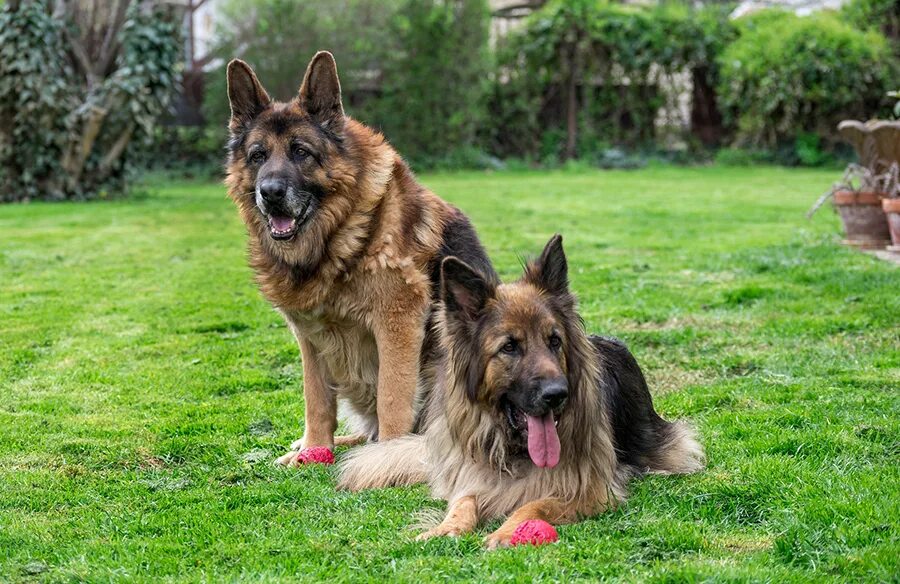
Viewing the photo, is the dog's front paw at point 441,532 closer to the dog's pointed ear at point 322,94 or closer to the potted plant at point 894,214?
the dog's pointed ear at point 322,94

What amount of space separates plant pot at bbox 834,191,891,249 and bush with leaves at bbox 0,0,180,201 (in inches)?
472

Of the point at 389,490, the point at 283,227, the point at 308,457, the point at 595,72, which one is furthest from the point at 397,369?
the point at 595,72

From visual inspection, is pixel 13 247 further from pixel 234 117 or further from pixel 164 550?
pixel 164 550

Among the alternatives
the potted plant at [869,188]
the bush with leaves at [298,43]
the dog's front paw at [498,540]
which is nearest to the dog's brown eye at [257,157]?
the dog's front paw at [498,540]

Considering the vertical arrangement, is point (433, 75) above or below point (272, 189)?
above

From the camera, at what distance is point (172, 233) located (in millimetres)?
14445

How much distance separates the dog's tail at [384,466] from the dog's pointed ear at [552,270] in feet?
3.87

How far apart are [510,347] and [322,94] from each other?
1999 mm

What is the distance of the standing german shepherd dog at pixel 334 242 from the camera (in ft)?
17.9

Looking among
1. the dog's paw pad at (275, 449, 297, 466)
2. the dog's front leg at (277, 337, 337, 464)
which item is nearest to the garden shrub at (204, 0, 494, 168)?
the dog's front leg at (277, 337, 337, 464)

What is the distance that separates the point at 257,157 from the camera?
548 cm

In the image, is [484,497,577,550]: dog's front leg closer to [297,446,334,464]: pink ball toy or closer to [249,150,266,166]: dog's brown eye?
[297,446,334,464]: pink ball toy

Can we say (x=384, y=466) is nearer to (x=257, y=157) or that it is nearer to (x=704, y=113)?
(x=257, y=157)

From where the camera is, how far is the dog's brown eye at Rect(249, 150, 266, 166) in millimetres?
5461
